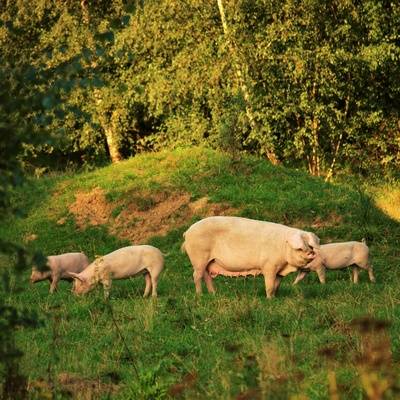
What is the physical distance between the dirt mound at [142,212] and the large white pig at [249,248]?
750cm

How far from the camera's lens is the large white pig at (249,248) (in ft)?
43.4

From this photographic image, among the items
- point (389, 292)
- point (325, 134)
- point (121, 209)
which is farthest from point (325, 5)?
point (389, 292)

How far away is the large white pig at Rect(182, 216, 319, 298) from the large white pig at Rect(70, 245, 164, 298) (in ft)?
1.85

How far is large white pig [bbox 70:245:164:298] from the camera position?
46.2 ft

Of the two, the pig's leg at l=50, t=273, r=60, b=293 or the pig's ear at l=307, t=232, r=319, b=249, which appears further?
the pig's leg at l=50, t=273, r=60, b=293

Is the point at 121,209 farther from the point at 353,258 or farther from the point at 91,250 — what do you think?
the point at 353,258

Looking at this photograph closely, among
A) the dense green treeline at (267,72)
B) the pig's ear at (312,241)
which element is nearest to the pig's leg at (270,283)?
the pig's ear at (312,241)

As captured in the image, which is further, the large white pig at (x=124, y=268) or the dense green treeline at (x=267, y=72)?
the dense green treeline at (x=267, y=72)

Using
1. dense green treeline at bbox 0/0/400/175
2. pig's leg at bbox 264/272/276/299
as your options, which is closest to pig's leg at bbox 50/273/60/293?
pig's leg at bbox 264/272/276/299

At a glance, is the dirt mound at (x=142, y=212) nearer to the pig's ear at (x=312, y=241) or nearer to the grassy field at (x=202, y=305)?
the grassy field at (x=202, y=305)

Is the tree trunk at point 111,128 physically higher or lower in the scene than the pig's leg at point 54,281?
lower

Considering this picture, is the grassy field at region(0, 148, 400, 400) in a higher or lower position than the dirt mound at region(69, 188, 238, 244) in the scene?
higher

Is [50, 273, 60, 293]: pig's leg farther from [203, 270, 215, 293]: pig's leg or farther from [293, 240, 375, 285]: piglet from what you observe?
[293, 240, 375, 285]: piglet

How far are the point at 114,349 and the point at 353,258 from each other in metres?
6.67
